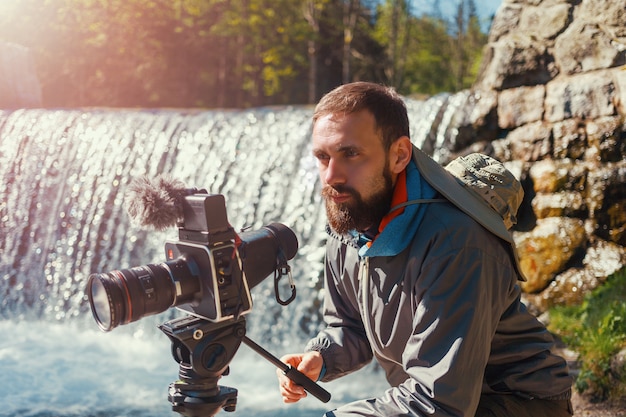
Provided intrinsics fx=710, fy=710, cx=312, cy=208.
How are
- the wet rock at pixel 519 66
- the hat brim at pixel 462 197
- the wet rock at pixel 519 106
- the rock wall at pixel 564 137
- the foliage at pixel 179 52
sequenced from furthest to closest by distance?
the foliage at pixel 179 52 < the wet rock at pixel 519 66 < the wet rock at pixel 519 106 < the rock wall at pixel 564 137 < the hat brim at pixel 462 197

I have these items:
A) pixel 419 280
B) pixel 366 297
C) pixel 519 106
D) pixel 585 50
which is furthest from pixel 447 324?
pixel 585 50

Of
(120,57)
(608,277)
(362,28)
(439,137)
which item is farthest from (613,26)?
(120,57)

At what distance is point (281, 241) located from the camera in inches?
75.0

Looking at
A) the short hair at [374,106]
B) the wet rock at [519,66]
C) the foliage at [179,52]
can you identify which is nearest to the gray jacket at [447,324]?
the short hair at [374,106]

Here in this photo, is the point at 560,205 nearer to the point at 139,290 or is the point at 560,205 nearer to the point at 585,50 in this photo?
the point at 585,50

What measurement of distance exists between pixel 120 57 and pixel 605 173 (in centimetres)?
1797

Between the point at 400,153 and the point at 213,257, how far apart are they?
536mm

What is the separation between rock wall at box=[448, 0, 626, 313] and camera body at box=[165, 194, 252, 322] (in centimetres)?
421

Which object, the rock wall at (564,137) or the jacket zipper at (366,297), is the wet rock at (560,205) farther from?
the jacket zipper at (366,297)

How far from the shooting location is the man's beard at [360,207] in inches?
70.3

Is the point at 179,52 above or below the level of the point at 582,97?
above

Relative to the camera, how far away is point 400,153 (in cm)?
179

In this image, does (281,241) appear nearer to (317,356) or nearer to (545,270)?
(317,356)

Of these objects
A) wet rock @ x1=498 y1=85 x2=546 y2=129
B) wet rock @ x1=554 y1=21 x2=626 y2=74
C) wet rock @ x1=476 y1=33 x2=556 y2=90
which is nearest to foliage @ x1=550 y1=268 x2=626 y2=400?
wet rock @ x1=498 y1=85 x2=546 y2=129
